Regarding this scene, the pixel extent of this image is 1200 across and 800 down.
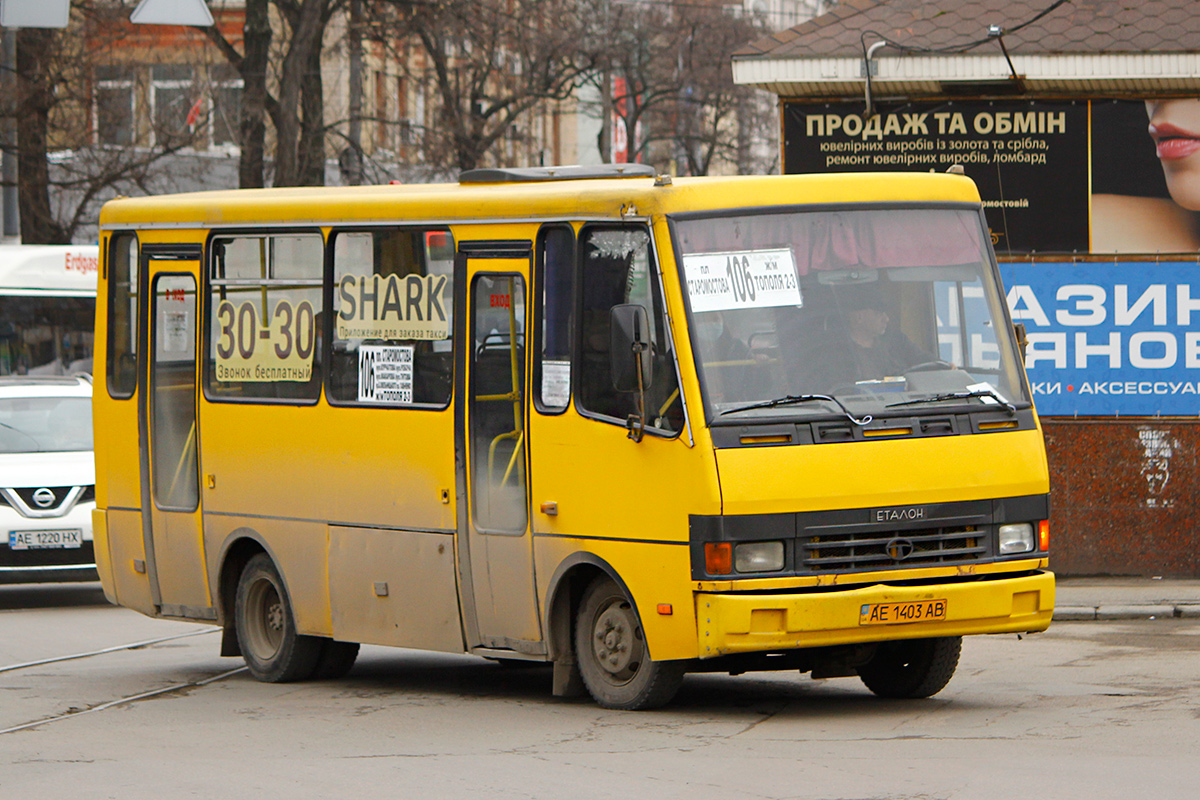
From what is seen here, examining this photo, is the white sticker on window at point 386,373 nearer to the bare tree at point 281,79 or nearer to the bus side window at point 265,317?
the bus side window at point 265,317

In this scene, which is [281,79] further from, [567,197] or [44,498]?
[567,197]

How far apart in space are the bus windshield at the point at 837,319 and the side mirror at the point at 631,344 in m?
0.23

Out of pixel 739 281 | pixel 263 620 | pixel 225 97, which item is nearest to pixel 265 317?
pixel 263 620

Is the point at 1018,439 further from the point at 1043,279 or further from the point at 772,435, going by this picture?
the point at 1043,279

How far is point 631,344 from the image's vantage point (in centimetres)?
930

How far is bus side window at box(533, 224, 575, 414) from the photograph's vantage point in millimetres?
10023

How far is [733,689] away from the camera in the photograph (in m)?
11.1

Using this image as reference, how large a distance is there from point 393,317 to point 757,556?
2958 mm

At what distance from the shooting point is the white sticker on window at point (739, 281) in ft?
31.0

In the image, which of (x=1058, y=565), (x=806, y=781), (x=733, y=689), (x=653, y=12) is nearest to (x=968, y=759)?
(x=806, y=781)

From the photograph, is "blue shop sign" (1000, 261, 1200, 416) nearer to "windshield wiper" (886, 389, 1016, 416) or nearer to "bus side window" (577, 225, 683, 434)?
"windshield wiper" (886, 389, 1016, 416)

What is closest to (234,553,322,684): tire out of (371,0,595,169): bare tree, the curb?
the curb

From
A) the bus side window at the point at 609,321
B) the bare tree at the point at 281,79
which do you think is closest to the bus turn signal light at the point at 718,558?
the bus side window at the point at 609,321

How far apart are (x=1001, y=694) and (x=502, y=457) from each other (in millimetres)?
2800
